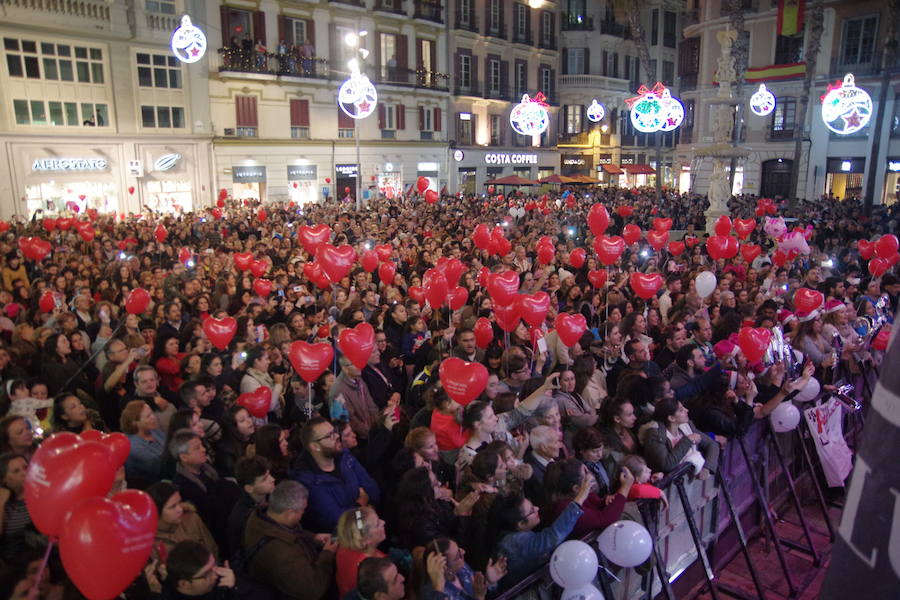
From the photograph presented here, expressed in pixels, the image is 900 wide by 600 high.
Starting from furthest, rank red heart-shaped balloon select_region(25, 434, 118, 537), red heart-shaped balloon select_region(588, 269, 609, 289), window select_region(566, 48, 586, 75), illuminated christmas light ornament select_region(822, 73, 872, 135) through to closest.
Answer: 1. window select_region(566, 48, 586, 75)
2. illuminated christmas light ornament select_region(822, 73, 872, 135)
3. red heart-shaped balloon select_region(588, 269, 609, 289)
4. red heart-shaped balloon select_region(25, 434, 118, 537)

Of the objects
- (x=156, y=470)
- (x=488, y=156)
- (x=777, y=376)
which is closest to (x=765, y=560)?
(x=777, y=376)

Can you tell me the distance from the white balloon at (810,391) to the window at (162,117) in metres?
25.1

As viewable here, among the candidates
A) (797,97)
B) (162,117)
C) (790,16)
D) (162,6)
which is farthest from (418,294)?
(797,97)

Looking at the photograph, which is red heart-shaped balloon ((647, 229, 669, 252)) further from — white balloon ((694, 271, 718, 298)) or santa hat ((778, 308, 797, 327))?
santa hat ((778, 308, 797, 327))

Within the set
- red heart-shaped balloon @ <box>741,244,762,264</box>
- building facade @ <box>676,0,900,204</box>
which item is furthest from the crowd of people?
building facade @ <box>676,0,900,204</box>

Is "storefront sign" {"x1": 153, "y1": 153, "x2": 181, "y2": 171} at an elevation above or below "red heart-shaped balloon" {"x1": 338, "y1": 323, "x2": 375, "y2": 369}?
above

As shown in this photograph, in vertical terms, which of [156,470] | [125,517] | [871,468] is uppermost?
[871,468]

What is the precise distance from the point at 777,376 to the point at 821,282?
16.1 ft

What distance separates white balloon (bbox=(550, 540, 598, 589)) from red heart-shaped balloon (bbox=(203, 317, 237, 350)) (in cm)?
423

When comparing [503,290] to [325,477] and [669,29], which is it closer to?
[325,477]

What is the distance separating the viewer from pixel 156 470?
4312mm

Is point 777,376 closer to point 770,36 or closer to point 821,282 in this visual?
point 821,282

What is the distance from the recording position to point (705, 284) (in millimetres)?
8773

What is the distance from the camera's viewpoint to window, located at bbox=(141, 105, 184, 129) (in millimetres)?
24891
